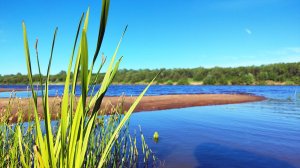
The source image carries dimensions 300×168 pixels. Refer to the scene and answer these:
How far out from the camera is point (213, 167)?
21.6 ft

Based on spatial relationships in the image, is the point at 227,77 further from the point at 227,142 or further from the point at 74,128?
the point at 74,128

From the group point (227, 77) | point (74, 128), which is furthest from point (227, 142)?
point (227, 77)

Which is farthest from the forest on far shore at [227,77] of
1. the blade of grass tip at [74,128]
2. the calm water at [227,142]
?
the blade of grass tip at [74,128]

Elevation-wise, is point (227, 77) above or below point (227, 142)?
above

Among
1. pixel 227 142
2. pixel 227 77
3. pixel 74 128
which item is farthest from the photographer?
pixel 227 77

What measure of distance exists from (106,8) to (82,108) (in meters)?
0.49

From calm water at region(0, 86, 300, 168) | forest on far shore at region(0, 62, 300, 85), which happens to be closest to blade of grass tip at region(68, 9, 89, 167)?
calm water at region(0, 86, 300, 168)

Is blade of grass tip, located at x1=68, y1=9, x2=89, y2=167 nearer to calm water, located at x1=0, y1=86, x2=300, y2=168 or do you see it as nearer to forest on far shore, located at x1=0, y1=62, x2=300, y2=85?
calm water, located at x1=0, y1=86, x2=300, y2=168

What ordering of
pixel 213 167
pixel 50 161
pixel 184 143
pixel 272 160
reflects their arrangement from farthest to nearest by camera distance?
1. pixel 184 143
2. pixel 272 160
3. pixel 213 167
4. pixel 50 161

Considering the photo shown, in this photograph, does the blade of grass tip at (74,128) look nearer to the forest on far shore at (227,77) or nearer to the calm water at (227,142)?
the calm water at (227,142)

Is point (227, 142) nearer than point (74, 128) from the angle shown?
No

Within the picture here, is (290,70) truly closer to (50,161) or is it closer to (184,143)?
(184,143)

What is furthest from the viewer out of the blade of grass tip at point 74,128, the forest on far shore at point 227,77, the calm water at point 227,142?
the forest on far shore at point 227,77

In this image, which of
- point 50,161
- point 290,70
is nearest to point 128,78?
point 290,70
